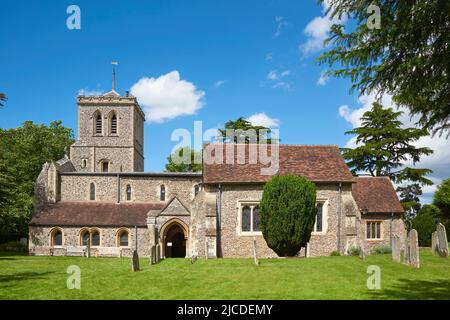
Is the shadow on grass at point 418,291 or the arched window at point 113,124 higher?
the arched window at point 113,124

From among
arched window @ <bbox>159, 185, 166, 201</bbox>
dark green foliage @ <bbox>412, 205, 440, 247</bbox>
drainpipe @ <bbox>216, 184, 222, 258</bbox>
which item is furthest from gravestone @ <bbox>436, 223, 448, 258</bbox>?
arched window @ <bbox>159, 185, 166, 201</bbox>

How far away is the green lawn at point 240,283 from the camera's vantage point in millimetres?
10211

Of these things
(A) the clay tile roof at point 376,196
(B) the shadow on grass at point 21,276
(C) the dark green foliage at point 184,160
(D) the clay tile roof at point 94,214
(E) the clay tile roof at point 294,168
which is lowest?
(B) the shadow on grass at point 21,276

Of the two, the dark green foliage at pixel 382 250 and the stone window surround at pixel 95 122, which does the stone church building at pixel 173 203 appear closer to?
the stone window surround at pixel 95 122

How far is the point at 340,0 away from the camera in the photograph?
924cm

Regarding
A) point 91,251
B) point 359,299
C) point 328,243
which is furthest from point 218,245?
point 359,299

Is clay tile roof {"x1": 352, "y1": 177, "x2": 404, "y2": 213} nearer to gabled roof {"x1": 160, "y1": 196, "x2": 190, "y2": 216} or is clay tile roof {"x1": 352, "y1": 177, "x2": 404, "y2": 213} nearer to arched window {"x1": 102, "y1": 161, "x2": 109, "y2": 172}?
gabled roof {"x1": 160, "y1": 196, "x2": 190, "y2": 216}

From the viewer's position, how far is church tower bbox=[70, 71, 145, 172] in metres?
41.2

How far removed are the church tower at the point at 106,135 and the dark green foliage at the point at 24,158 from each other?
233cm

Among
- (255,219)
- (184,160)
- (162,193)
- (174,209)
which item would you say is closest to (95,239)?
(162,193)

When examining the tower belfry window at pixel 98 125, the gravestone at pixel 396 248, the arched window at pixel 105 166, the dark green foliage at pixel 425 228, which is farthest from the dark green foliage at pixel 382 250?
the tower belfry window at pixel 98 125

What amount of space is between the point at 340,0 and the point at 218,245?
57.0 feet

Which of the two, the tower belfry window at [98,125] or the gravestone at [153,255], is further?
the tower belfry window at [98,125]
